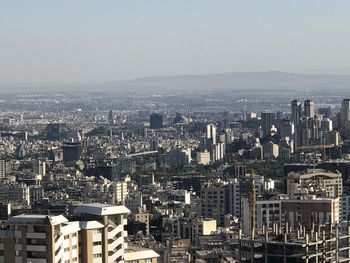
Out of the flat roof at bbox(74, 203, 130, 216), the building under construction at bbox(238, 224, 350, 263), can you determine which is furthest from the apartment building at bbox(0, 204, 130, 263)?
the building under construction at bbox(238, 224, 350, 263)

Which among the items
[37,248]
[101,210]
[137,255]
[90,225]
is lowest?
[137,255]

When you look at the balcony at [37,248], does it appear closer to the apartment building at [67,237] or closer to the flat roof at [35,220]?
the apartment building at [67,237]

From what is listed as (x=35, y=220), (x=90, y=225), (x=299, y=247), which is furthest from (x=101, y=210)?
(x=299, y=247)

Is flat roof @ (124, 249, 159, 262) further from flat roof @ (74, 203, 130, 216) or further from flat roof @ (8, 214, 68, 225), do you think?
flat roof @ (8, 214, 68, 225)

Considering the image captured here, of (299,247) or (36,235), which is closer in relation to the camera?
(36,235)

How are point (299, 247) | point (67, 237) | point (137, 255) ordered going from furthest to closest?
point (299, 247)
point (137, 255)
point (67, 237)

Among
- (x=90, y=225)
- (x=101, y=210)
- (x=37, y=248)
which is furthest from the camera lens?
(x=101, y=210)

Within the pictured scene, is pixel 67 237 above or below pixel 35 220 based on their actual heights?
below

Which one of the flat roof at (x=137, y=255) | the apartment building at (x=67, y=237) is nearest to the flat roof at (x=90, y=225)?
the apartment building at (x=67, y=237)

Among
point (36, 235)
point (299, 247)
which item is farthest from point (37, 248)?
point (299, 247)

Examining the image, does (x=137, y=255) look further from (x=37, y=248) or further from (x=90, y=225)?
(x=37, y=248)
